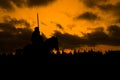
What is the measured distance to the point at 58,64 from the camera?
4847 cm

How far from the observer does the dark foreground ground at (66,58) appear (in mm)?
44653

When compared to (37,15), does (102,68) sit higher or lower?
lower

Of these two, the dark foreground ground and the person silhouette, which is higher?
the person silhouette

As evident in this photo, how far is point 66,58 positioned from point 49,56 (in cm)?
503

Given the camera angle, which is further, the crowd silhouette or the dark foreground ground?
the dark foreground ground

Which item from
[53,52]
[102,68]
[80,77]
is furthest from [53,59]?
[102,68]

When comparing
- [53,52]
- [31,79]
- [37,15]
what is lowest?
[31,79]

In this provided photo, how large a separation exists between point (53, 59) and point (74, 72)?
140 inches

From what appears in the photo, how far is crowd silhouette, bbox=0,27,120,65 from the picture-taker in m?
43.1

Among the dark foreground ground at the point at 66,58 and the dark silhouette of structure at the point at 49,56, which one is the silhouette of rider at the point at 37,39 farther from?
the dark foreground ground at the point at 66,58

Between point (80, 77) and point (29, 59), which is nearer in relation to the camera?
point (29, 59)

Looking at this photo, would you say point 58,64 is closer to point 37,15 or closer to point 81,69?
point 81,69

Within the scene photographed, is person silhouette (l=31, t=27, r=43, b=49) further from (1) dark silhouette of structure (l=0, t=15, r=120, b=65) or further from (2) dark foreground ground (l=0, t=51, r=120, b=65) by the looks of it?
(2) dark foreground ground (l=0, t=51, r=120, b=65)

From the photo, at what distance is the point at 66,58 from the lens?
50.0m
